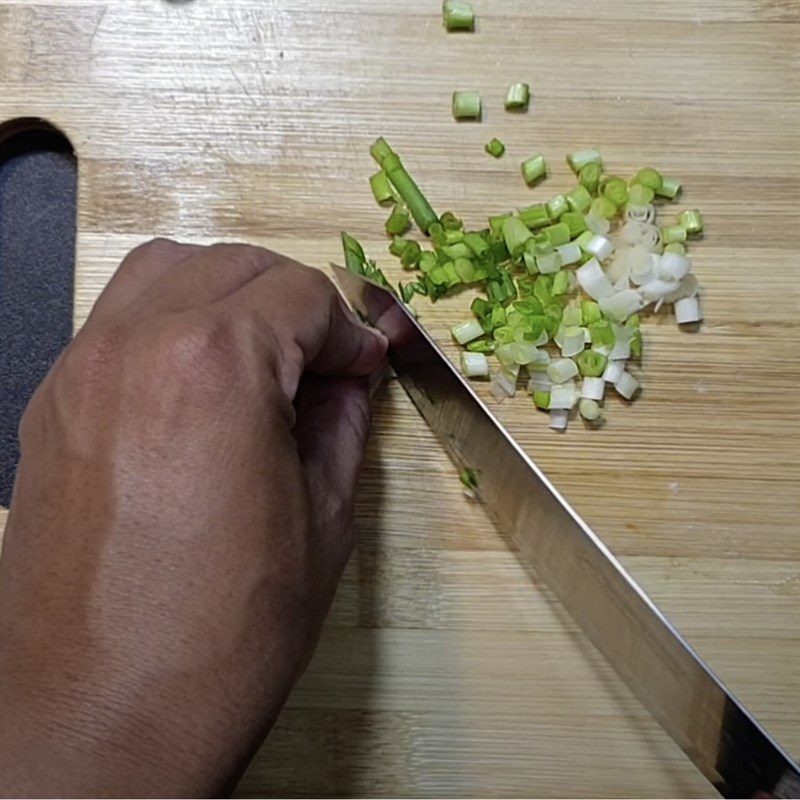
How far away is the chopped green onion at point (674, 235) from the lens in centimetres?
118

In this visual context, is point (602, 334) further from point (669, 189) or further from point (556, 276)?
point (669, 189)

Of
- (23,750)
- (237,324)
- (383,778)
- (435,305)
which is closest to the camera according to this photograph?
(23,750)

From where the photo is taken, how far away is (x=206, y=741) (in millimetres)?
781

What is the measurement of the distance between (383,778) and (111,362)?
556 millimetres

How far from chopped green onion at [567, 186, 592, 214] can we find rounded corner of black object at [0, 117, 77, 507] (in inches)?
26.6

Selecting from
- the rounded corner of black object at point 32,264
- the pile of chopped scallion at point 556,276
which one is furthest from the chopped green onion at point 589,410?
the rounded corner of black object at point 32,264

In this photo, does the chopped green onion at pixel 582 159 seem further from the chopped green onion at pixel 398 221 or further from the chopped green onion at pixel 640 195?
the chopped green onion at pixel 398 221

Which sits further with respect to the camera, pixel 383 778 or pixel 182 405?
pixel 383 778

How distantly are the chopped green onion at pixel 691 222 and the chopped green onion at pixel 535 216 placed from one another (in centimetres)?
17

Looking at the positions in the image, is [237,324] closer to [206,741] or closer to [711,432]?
[206,741]

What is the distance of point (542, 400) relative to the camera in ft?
3.70

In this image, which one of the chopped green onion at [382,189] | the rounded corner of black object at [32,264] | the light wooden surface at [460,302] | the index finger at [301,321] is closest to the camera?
the index finger at [301,321]

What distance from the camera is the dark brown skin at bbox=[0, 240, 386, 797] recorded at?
75 centimetres

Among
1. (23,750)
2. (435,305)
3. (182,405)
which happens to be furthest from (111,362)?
(435,305)
